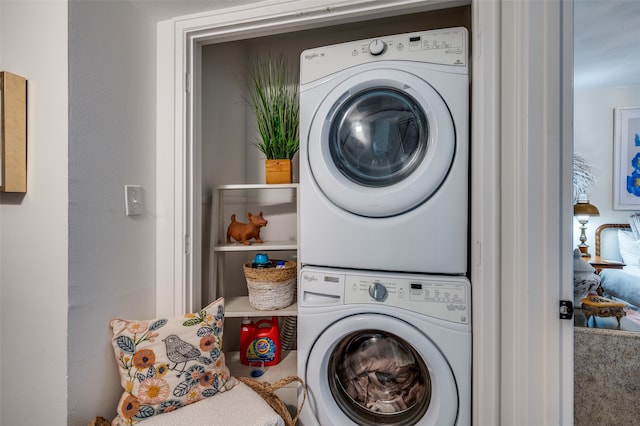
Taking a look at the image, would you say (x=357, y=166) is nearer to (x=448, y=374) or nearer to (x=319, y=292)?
(x=319, y=292)

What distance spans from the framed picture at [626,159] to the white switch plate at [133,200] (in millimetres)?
1590

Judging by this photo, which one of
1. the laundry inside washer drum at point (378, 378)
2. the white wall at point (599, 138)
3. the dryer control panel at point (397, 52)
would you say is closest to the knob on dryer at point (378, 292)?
the laundry inside washer drum at point (378, 378)

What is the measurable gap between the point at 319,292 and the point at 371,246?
0.29 meters

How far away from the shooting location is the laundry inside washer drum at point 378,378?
128 cm

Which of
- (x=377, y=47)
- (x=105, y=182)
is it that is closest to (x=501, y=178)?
(x=377, y=47)

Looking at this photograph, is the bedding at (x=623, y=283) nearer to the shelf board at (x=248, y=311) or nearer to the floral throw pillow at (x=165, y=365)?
the shelf board at (x=248, y=311)

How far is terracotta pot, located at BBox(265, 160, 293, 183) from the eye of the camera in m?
1.57

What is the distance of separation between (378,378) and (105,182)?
1.35 m

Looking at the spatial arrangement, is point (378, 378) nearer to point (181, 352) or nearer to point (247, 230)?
point (181, 352)

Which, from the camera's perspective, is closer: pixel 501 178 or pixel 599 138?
pixel 599 138

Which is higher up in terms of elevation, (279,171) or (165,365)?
(279,171)

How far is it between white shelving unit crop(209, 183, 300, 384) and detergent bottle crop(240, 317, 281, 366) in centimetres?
4

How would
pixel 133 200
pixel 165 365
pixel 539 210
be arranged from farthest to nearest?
pixel 133 200, pixel 165 365, pixel 539 210

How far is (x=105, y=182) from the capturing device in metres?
1.16
